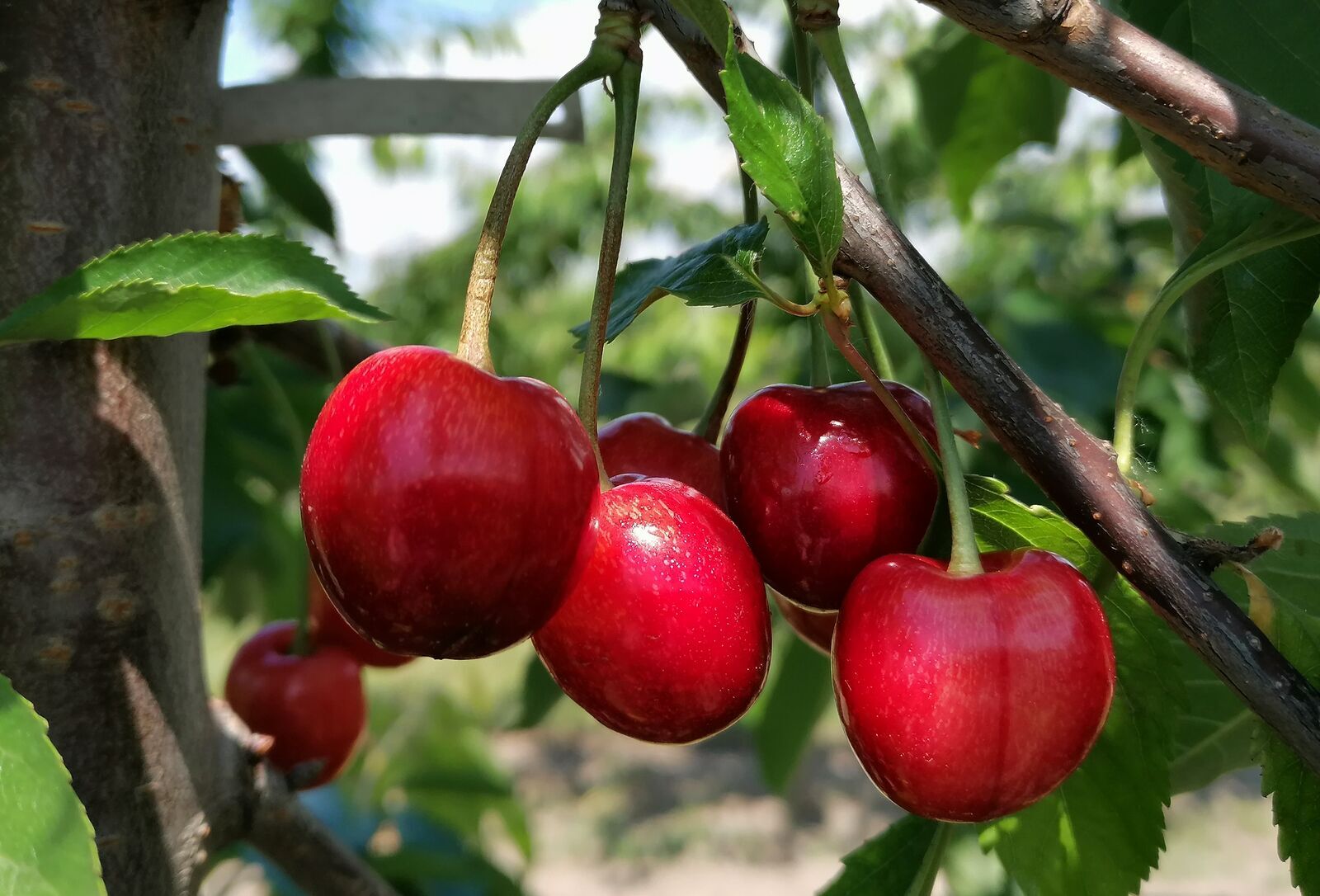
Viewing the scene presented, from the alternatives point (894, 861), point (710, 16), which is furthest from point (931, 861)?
point (710, 16)

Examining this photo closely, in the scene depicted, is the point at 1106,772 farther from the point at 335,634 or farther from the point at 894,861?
the point at 335,634

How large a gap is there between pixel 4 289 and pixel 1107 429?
1359 millimetres

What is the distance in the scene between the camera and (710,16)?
0.51 metres

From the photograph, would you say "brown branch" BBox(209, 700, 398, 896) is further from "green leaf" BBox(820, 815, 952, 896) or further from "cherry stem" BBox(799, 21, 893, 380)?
"cherry stem" BBox(799, 21, 893, 380)

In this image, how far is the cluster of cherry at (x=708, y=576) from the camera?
483 millimetres

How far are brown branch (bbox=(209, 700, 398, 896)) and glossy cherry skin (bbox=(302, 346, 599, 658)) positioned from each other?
1.23ft

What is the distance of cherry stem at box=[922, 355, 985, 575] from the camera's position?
57 centimetres

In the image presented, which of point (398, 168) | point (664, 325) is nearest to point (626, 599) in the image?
point (664, 325)

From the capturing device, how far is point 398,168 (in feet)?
13.0

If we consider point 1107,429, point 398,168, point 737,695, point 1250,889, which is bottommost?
point 1250,889

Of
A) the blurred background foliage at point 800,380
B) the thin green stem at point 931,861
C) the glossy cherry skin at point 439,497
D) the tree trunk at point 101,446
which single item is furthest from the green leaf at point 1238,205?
the tree trunk at point 101,446

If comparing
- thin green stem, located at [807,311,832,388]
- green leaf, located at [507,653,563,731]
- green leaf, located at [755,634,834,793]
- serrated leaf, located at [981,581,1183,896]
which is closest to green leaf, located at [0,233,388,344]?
thin green stem, located at [807,311,832,388]

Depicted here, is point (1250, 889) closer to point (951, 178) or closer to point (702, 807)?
point (702, 807)

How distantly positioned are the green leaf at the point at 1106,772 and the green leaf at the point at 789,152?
21 cm
